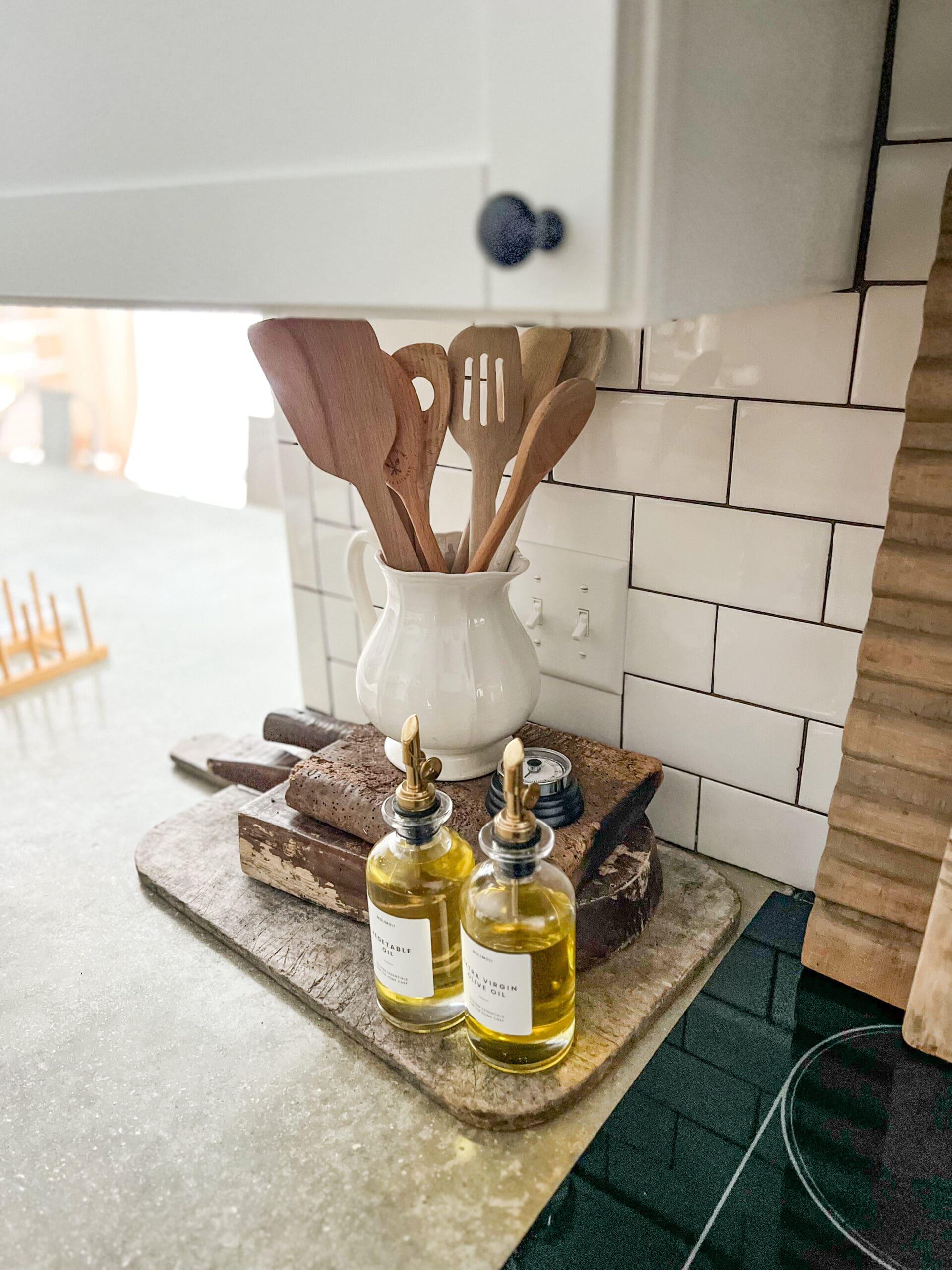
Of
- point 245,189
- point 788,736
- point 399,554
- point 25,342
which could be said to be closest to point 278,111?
point 245,189

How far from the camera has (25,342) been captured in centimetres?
403

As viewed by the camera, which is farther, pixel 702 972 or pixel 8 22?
pixel 702 972

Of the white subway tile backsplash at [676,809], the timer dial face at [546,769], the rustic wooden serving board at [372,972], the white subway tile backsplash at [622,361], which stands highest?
the white subway tile backsplash at [622,361]

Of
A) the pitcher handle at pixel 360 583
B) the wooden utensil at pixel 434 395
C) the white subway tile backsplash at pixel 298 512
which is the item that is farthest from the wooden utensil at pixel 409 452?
the white subway tile backsplash at pixel 298 512

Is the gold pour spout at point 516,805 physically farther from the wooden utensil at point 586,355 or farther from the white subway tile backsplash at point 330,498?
the white subway tile backsplash at point 330,498

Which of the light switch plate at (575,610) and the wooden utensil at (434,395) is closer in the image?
the wooden utensil at (434,395)

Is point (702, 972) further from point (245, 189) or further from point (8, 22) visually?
point (8, 22)

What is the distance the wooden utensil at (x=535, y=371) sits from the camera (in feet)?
2.37

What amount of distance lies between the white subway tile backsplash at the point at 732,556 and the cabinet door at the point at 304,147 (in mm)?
377

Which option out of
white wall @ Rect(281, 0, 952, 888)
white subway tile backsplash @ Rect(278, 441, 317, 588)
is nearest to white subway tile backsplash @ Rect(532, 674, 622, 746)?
white wall @ Rect(281, 0, 952, 888)

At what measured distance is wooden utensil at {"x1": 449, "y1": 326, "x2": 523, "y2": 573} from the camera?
2.27ft

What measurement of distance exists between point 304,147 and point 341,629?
0.66 m

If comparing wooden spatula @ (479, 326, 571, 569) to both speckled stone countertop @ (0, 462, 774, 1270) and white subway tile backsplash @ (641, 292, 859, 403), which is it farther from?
speckled stone countertop @ (0, 462, 774, 1270)

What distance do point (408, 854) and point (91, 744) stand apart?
66 centimetres
